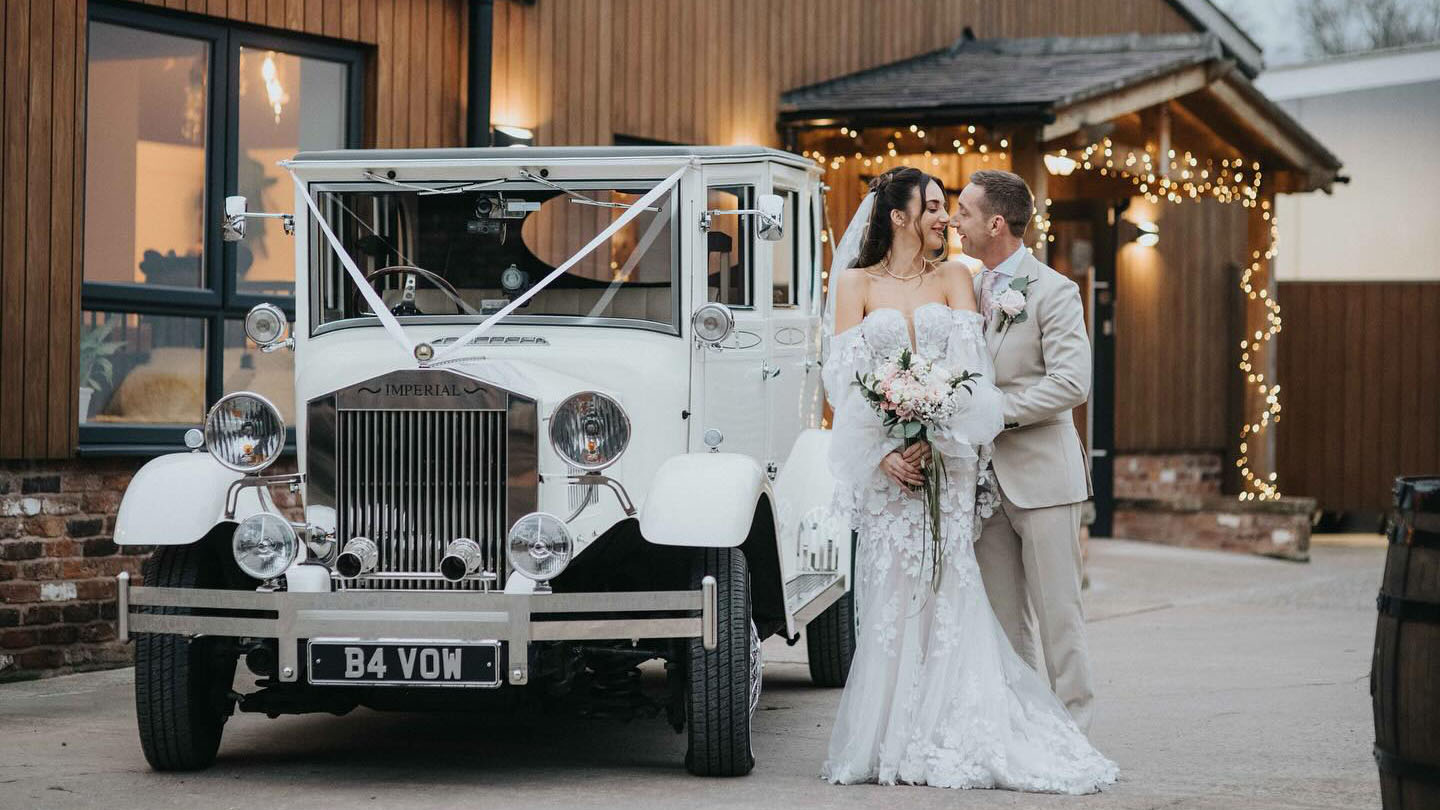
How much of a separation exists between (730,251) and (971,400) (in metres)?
1.51

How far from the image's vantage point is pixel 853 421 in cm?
618

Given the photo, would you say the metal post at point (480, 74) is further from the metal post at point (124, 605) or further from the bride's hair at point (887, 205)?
the metal post at point (124, 605)

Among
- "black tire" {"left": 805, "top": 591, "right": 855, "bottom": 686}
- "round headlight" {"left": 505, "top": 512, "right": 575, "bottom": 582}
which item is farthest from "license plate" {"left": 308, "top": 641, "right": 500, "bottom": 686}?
"black tire" {"left": 805, "top": 591, "right": 855, "bottom": 686}

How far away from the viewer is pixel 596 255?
6738 mm

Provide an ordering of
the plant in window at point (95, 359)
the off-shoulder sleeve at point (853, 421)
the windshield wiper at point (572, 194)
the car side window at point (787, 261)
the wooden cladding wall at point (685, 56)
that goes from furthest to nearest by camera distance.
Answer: the wooden cladding wall at point (685, 56) < the plant in window at point (95, 359) < the car side window at point (787, 261) < the windshield wiper at point (572, 194) < the off-shoulder sleeve at point (853, 421)

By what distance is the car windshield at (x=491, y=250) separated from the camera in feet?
22.3

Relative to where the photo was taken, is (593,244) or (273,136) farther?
(273,136)

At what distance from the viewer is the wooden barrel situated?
4402mm

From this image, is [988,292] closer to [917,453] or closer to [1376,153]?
[917,453]

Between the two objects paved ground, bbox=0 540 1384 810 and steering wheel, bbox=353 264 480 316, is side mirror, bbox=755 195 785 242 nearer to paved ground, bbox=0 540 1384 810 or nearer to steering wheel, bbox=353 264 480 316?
steering wheel, bbox=353 264 480 316

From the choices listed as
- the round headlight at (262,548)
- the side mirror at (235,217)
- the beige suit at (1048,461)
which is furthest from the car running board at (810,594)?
the side mirror at (235,217)

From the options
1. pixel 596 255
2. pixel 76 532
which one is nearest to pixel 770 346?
pixel 596 255

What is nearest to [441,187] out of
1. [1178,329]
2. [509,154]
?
[509,154]

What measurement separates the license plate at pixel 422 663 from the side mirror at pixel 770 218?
1.85m
